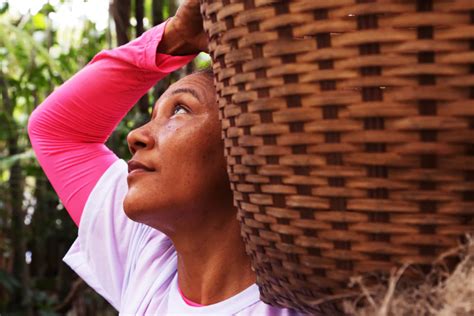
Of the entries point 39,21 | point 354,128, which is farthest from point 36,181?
point 354,128

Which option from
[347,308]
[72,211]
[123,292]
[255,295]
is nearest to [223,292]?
[255,295]

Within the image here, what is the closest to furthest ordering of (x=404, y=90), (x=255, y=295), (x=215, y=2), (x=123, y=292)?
(x=404, y=90), (x=215, y=2), (x=255, y=295), (x=123, y=292)

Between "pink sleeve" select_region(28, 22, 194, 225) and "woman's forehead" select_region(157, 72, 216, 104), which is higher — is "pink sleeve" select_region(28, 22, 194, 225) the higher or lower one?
the lower one

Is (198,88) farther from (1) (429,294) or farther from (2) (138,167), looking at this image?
(1) (429,294)

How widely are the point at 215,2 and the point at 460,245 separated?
292 millimetres

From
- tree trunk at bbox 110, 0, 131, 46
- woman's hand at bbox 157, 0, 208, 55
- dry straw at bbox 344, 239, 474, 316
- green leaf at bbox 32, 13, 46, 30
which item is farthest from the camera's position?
green leaf at bbox 32, 13, 46, 30

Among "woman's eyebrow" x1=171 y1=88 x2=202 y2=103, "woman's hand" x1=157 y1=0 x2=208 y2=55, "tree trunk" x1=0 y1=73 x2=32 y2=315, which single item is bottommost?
"tree trunk" x1=0 y1=73 x2=32 y2=315

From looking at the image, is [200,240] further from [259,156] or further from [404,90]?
[404,90]

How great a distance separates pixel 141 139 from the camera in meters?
0.93

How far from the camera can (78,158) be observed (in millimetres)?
1187

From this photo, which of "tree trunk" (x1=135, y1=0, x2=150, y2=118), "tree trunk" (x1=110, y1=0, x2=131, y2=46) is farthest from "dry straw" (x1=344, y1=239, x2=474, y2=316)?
"tree trunk" (x1=110, y1=0, x2=131, y2=46)

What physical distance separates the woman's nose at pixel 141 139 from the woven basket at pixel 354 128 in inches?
13.9

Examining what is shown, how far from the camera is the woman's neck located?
949 mm

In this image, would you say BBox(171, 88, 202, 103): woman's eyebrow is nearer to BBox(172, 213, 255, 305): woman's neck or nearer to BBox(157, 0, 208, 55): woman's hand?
BBox(157, 0, 208, 55): woman's hand
